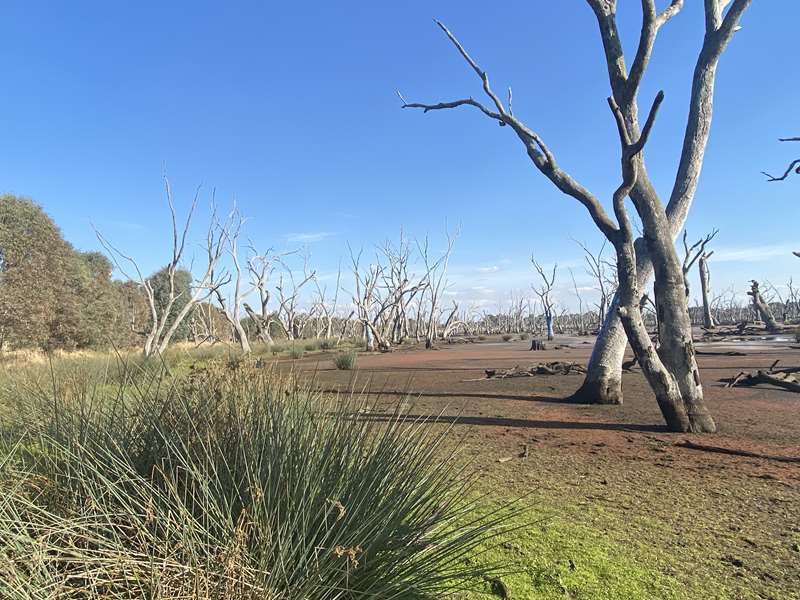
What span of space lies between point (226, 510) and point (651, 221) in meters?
6.55

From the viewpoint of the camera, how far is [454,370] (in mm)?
15930

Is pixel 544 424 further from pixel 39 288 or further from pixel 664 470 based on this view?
pixel 39 288

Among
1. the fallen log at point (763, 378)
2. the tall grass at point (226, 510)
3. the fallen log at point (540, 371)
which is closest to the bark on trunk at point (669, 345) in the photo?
the fallen log at point (763, 378)

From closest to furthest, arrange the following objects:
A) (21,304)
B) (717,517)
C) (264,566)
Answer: (264,566)
(717,517)
(21,304)

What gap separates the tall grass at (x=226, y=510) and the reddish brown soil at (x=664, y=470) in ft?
2.09

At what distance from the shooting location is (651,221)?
22.1 ft

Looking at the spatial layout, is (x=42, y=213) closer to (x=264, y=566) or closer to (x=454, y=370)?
(x=454, y=370)

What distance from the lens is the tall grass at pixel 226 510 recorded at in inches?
67.1

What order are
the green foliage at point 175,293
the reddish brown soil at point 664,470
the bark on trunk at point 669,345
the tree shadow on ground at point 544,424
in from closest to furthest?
the reddish brown soil at point 664,470 < the bark on trunk at point 669,345 < the tree shadow on ground at point 544,424 < the green foliage at point 175,293

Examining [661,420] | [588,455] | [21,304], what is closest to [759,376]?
[661,420]

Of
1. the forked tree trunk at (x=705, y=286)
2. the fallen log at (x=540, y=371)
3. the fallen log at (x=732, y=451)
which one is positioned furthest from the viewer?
the forked tree trunk at (x=705, y=286)

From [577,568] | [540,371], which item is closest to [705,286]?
[540,371]

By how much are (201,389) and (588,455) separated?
14.1 feet

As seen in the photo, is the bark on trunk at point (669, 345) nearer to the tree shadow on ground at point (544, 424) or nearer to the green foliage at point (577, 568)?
the tree shadow on ground at point (544, 424)
